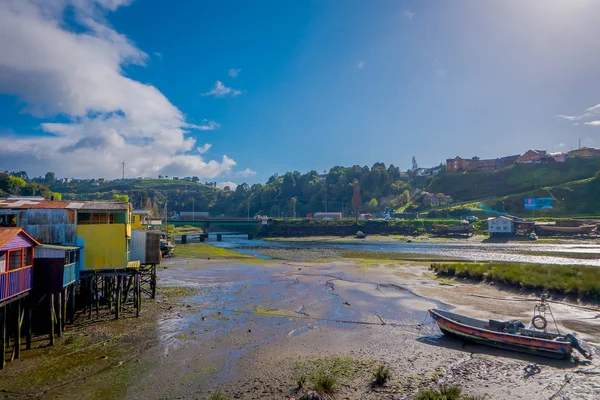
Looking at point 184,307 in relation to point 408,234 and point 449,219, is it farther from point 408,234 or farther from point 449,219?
point 449,219

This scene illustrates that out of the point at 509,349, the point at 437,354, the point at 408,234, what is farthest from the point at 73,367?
the point at 408,234

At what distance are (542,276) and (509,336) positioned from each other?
2073 centimetres

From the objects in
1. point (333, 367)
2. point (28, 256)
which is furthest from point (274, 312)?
point (28, 256)

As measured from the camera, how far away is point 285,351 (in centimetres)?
2200

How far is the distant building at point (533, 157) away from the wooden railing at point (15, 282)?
204 meters

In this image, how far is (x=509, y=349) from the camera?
21750 mm

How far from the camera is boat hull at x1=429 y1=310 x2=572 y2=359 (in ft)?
66.4

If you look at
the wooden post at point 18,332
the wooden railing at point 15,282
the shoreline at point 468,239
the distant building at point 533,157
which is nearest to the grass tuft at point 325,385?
the wooden railing at point 15,282

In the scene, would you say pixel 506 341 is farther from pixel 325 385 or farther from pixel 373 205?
pixel 373 205

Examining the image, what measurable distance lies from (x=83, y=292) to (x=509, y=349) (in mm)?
32008

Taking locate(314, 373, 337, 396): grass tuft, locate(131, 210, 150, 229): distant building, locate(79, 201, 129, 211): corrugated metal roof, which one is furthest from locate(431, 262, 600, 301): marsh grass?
locate(131, 210, 150, 229): distant building

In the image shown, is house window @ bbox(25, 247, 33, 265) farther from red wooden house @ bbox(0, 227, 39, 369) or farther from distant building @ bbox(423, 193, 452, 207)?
distant building @ bbox(423, 193, 452, 207)

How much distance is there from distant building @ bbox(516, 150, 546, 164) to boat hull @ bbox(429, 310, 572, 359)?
18700 centimetres

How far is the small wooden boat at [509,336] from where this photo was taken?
20375 millimetres
